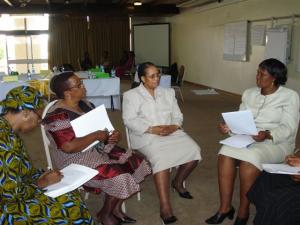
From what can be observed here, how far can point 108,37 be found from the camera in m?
14.2

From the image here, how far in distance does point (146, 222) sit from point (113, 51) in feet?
39.7

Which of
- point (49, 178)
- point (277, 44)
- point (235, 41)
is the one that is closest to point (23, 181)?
point (49, 178)

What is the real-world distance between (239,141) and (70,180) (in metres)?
1.26

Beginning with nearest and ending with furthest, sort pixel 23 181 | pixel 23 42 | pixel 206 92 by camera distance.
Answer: pixel 23 181, pixel 206 92, pixel 23 42

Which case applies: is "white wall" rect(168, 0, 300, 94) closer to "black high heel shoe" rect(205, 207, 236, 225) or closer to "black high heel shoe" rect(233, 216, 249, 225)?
"black high heel shoe" rect(205, 207, 236, 225)

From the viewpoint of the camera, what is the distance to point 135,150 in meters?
3.02

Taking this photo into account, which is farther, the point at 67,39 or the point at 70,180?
the point at 67,39

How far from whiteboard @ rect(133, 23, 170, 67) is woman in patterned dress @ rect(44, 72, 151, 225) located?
36.1 feet

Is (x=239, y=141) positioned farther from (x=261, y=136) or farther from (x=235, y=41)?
(x=235, y=41)

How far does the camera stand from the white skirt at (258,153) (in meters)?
2.43

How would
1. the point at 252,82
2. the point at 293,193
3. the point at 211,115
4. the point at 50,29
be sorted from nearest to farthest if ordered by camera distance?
the point at 293,193, the point at 211,115, the point at 252,82, the point at 50,29

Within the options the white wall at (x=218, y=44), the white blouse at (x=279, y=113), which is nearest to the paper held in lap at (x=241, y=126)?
the white blouse at (x=279, y=113)

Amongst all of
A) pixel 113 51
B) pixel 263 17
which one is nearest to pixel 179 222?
pixel 263 17

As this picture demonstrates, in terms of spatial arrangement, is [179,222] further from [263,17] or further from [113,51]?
[113,51]
